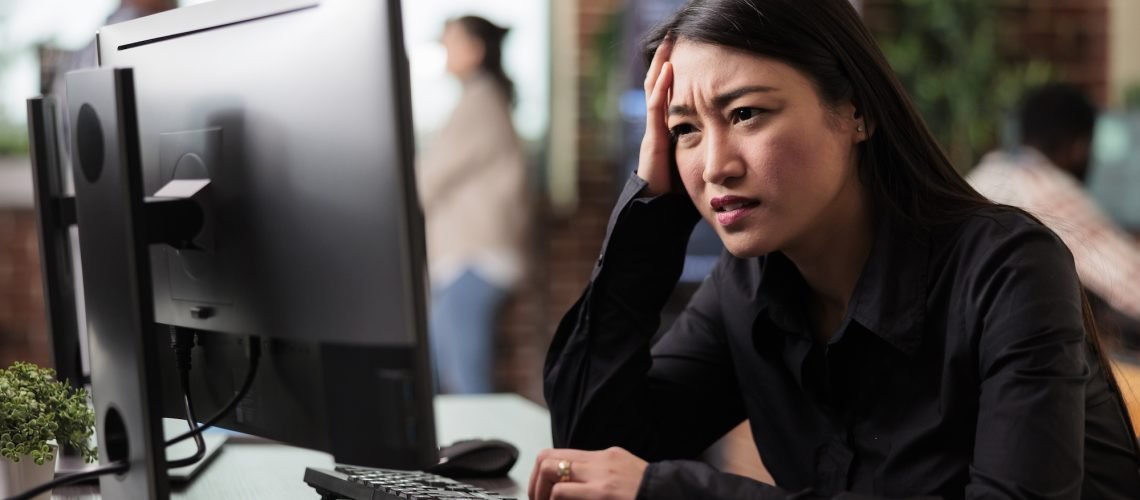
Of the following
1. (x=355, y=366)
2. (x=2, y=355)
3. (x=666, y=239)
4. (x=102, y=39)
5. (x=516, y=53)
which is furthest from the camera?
(x=516, y=53)

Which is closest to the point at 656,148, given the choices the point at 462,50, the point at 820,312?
the point at 820,312

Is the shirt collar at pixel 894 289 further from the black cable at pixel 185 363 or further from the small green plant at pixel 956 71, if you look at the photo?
the small green plant at pixel 956 71

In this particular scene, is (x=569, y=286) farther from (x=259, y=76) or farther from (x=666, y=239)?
(x=259, y=76)

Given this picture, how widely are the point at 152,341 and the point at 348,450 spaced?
0.19 meters

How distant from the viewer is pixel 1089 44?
4543 millimetres

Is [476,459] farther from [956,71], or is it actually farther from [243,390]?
[956,71]

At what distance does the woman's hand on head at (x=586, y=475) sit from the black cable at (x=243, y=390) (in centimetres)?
31

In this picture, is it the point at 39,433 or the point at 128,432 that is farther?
the point at 39,433

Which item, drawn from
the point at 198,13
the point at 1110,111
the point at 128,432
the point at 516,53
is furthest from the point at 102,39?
the point at 1110,111

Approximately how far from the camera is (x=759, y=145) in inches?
51.4

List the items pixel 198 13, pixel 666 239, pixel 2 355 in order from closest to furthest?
pixel 198 13, pixel 666 239, pixel 2 355

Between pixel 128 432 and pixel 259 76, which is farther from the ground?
pixel 259 76

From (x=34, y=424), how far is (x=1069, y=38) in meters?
4.23

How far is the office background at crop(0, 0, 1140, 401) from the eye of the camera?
4152mm
